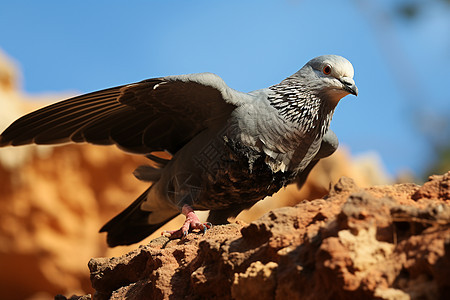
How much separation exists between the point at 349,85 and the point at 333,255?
329 centimetres

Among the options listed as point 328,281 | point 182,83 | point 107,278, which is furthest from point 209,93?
point 328,281

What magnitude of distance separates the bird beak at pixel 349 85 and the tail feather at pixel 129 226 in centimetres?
266

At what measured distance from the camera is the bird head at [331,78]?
18.7 feet

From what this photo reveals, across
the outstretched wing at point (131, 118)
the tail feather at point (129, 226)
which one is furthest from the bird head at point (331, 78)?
the tail feather at point (129, 226)

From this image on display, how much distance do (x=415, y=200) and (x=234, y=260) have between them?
3.82 feet

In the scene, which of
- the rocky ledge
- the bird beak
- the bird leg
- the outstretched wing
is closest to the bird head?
the bird beak

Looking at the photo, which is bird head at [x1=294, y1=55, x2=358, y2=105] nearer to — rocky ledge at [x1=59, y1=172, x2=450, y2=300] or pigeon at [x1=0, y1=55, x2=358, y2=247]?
pigeon at [x1=0, y1=55, x2=358, y2=247]

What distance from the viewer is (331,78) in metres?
5.78

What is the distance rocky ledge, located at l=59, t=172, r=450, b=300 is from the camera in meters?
2.57

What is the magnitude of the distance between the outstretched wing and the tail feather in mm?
902

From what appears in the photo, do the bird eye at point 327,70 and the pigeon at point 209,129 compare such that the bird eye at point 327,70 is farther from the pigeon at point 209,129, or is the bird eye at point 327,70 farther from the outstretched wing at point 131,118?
the outstretched wing at point 131,118

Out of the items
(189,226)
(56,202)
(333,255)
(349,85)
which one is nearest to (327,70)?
(349,85)

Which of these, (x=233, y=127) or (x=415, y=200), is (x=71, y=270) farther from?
(x=415, y=200)

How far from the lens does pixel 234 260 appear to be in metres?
3.33
